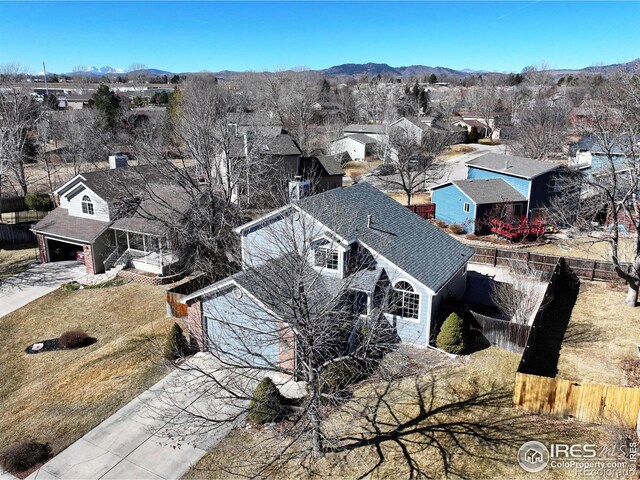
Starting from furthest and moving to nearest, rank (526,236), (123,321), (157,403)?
(526,236) < (123,321) < (157,403)

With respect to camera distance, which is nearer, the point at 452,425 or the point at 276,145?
the point at 452,425

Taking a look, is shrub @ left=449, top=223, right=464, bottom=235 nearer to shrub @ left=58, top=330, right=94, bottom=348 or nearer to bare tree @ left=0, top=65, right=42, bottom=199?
shrub @ left=58, top=330, right=94, bottom=348

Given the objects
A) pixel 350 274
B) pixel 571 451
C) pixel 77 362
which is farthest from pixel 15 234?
pixel 571 451

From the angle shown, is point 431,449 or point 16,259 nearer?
point 431,449

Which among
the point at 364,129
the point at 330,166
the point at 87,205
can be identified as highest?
the point at 364,129

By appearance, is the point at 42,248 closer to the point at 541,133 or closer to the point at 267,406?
the point at 267,406

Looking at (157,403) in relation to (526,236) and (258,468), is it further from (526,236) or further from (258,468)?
(526,236)

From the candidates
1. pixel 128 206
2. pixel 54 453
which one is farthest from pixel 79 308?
pixel 54 453

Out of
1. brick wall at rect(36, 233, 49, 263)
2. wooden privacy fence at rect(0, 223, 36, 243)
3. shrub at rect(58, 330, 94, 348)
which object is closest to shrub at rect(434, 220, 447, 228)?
shrub at rect(58, 330, 94, 348)
